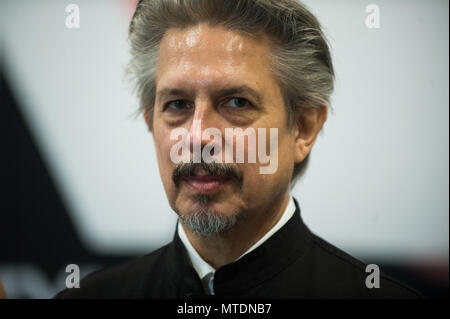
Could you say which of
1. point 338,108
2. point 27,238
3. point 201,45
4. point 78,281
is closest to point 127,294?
point 78,281

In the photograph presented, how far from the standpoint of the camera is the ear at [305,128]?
1279 mm

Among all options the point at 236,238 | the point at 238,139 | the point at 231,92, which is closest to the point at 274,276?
the point at 236,238

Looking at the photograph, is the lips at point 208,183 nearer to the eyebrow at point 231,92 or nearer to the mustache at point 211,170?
the mustache at point 211,170

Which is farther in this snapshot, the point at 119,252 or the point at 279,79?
the point at 119,252

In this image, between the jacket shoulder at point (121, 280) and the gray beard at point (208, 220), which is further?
the jacket shoulder at point (121, 280)

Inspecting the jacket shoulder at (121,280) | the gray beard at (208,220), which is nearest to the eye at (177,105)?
the gray beard at (208,220)

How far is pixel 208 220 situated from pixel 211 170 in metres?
0.13

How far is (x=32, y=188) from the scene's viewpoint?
1805 mm

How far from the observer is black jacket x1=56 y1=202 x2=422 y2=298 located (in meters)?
1.21

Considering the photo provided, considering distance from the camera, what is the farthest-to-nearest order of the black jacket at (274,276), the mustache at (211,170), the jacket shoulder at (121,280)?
the jacket shoulder at (121,280)
the black jacket at (274,276)
the mustache at (211,170)

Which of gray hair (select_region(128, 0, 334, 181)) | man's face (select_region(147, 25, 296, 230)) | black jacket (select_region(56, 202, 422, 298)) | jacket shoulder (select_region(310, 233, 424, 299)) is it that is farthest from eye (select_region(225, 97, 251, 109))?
jacket shoulder (select_region(310, 233, 424, 299))

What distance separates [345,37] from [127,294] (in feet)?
3.64

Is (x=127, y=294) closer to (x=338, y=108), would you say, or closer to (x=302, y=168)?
(x=302, y=168)

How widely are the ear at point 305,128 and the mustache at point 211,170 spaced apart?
0.80ft
